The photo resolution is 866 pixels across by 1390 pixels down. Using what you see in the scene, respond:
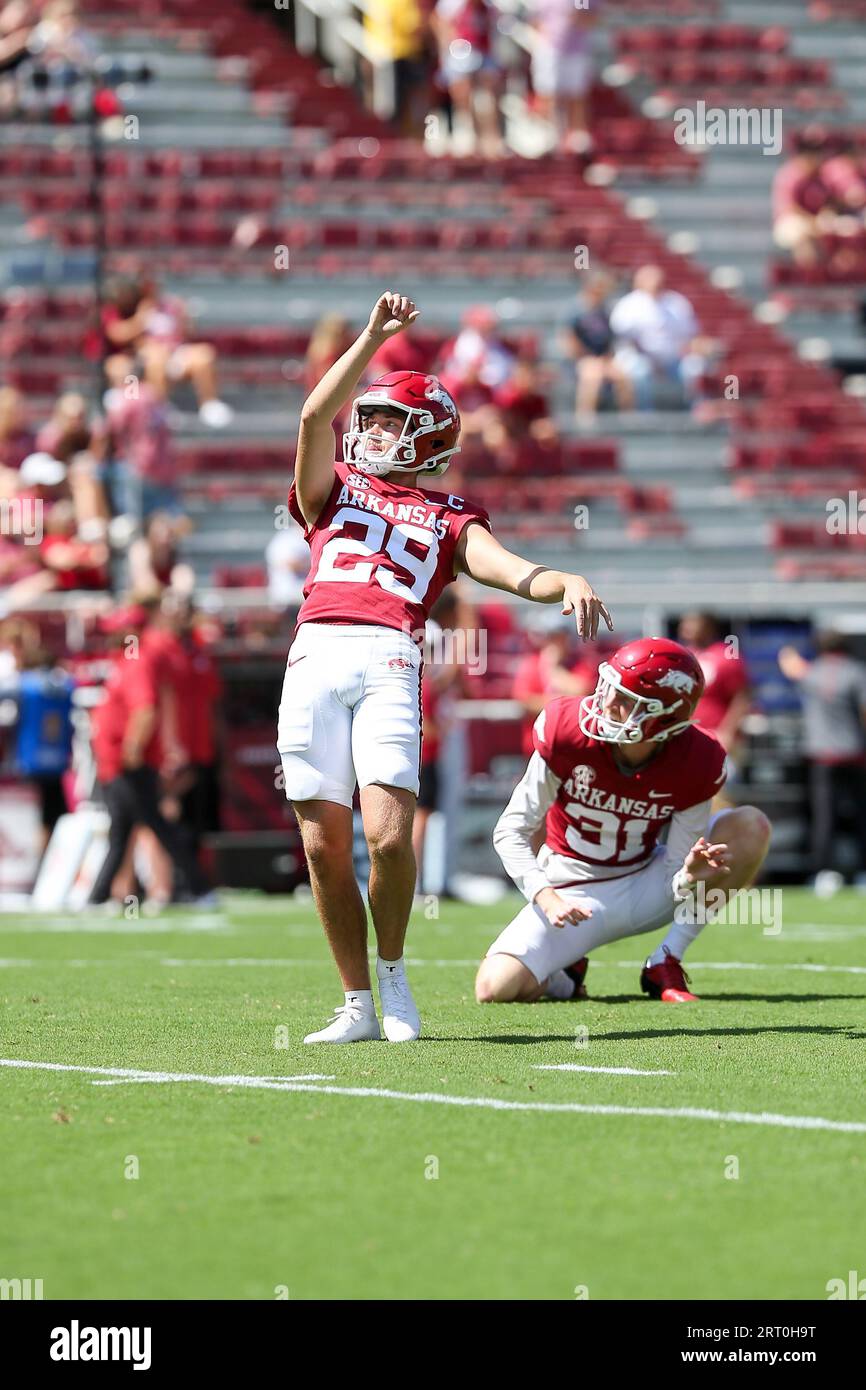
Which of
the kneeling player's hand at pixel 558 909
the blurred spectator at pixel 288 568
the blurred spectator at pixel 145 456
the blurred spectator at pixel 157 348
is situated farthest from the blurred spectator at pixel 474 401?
the kneeling player's hand at pixel 558 909

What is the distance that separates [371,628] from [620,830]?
5.81 feet

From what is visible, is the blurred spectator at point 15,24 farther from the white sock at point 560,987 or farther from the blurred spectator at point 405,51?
the white sock at point 560,987

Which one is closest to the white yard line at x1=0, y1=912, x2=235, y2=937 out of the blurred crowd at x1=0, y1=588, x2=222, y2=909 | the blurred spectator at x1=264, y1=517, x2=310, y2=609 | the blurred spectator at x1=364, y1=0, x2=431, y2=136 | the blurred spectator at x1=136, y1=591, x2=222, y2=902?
the blurred crowd at x1=0, y1=588, x2=222, y2=909

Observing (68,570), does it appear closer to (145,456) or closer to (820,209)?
(145,456)

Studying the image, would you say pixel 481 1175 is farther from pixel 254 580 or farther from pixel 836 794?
pixel 254 580

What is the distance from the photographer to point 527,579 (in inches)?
272

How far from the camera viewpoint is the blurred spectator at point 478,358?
21625 millimetres

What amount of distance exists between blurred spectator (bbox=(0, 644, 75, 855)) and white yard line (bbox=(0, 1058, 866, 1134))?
9503 millimetres

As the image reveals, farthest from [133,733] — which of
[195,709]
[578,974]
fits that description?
[578,974]

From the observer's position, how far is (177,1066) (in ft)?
21.7

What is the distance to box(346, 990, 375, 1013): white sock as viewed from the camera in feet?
23.3

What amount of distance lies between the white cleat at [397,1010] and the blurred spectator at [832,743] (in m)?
10.1

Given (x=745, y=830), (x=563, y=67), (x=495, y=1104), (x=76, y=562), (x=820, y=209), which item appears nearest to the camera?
(x=495, y=1104)
